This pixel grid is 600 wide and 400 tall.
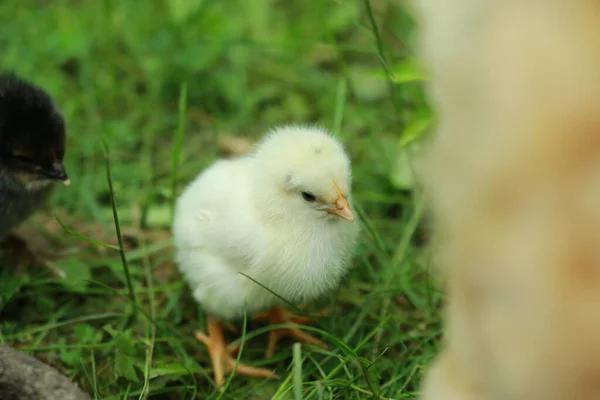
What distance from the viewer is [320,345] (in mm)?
1820

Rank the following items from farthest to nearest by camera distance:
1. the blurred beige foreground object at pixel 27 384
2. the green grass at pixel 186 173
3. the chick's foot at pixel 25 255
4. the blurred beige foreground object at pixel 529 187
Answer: the chick's foot at pixel 25 255 < the green grass at pixel 186 173 < the blurred beige foreground object at pixel 27 384 < the blurred beige foreground object at pixel 529 187

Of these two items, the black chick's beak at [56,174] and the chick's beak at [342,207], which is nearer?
the chick's beak at [342,207]

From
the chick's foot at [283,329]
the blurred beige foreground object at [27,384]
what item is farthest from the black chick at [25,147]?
the chick's foot at [283,329]

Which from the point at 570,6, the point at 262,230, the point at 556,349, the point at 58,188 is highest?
the point at 570,6

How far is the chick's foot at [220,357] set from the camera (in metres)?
1.75

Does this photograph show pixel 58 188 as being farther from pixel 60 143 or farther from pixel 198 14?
pixel 198 14

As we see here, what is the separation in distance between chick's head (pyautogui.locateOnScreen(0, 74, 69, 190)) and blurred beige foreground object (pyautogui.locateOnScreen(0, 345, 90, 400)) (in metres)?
0.56

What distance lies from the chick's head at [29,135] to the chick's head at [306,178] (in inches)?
24.3

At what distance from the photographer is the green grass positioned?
1.74 meters

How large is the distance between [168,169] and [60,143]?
0.52 meters

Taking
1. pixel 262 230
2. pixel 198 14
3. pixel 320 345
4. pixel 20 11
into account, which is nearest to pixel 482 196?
pixel 262 230

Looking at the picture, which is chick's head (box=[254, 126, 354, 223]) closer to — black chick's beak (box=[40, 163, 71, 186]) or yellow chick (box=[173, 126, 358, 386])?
yellow chick (box=[173, 126, 358, 386])

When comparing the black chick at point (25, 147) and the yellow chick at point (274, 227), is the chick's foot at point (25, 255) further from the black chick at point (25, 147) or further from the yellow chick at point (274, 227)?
the yellow chick at point (274, 227)

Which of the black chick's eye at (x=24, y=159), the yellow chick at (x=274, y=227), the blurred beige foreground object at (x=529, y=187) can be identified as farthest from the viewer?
the black chick's eye at (x=24, y=159)
